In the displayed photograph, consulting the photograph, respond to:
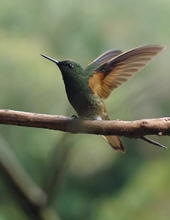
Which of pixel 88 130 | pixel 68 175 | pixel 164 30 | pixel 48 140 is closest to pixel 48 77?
pixel 48 140

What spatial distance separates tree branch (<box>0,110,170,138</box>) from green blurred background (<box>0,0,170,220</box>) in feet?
1.21

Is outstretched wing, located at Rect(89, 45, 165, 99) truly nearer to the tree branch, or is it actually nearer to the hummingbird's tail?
the hummingbird's tail

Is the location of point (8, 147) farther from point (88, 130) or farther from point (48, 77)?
point (88, 130)

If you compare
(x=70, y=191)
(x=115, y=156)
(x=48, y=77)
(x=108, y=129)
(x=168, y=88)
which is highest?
(x=108, y=129)

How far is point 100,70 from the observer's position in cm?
91

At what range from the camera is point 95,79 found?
3.02 ft

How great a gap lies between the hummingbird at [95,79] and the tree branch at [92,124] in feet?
0.59

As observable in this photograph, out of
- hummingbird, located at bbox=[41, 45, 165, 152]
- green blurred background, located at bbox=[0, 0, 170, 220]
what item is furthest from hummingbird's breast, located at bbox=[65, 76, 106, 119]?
green blurred background, located at bbox=[0, 0, 170, 220]

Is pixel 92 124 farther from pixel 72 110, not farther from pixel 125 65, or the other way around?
pixel 72 110

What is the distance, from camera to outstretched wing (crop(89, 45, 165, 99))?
0.85 m

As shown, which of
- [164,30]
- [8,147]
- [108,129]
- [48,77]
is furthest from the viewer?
[164,30]

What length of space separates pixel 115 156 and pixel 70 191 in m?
0.17

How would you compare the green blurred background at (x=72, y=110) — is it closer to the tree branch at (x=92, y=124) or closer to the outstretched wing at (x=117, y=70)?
the outstretched wing at (x=117, y=70)

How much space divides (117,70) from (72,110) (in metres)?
0.23
